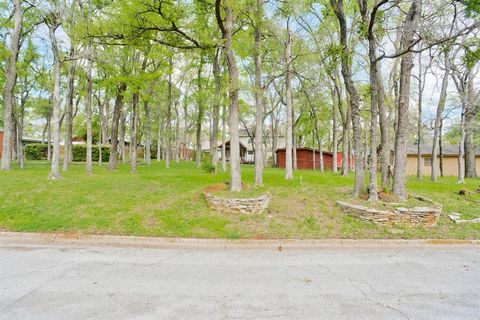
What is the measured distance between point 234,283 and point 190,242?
2017mm

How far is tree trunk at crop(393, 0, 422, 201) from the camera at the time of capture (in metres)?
7.45

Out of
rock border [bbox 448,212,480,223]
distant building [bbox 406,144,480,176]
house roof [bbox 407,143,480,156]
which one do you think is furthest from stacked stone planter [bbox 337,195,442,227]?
house roof [bbox 407,143,480,156]

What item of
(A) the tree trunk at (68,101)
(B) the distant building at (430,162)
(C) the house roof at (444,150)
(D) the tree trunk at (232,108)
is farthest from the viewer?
(C) the house roof at (444,150)

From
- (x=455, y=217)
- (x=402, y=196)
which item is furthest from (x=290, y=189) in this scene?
(x=455, y=217)

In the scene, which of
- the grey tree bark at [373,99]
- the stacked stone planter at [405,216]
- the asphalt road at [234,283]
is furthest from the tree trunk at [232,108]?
the grey tree bark at [373,99]

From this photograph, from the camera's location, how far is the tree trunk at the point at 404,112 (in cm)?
745

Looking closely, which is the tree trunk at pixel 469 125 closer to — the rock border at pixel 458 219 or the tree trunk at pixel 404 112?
the tree trunk at pixel 404 112

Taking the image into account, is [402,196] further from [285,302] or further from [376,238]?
[285,302]

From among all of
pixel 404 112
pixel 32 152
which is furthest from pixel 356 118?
pixel 32 152

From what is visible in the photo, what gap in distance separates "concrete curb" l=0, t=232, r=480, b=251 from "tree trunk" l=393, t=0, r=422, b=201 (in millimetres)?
2184

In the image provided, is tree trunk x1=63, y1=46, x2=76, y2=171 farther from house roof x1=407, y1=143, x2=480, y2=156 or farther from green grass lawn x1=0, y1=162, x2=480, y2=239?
house roof x1=407, y1=143, x2=480, y2=156

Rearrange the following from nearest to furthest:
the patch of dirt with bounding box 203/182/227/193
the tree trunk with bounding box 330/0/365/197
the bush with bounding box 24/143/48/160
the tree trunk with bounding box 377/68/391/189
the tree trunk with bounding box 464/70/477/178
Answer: the patch of dirt with bounding box 203/182/227/193, the tree trunk with bounding box 330/0/365/197, the tree trunk with bounding box 377/68/391/189, the tree trunk with bounding box 464/70/477/178, the bush with bounding box 24/143/48/160

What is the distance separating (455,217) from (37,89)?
28041 millimetres

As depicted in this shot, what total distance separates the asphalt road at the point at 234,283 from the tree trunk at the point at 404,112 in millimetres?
2675
